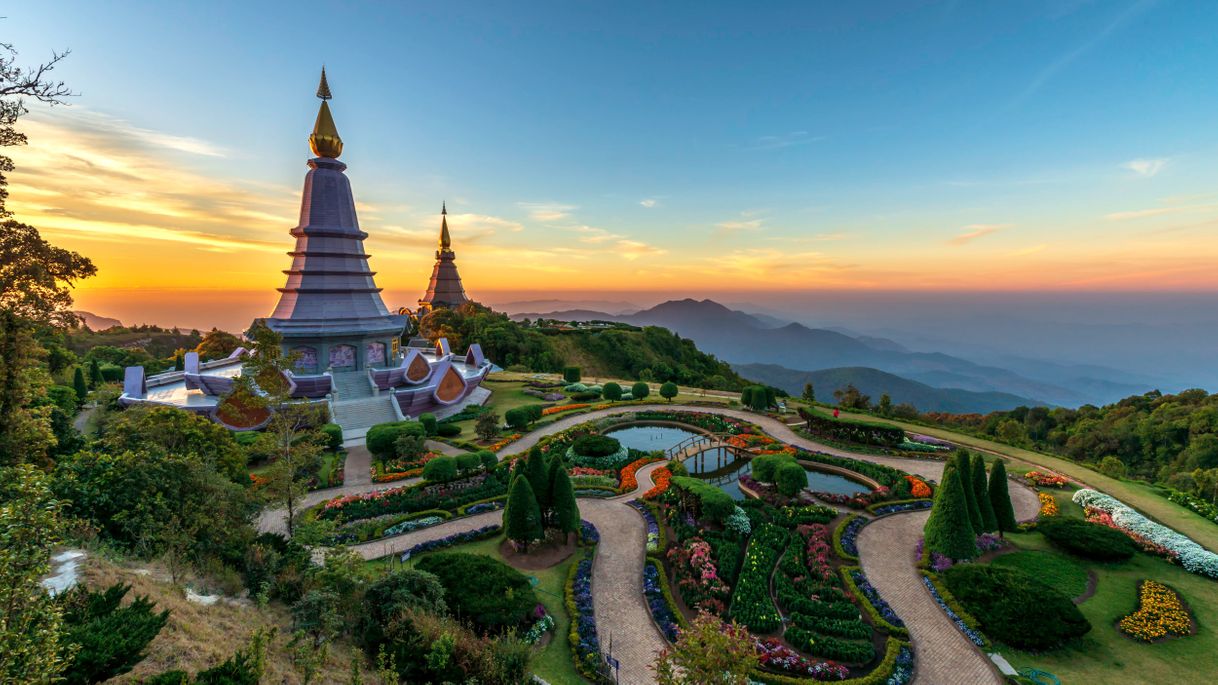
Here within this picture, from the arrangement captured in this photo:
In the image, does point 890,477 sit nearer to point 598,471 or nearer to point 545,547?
point 598,471

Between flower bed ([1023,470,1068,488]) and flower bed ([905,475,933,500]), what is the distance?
6.21 m

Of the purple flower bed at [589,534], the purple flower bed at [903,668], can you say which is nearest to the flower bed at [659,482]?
the purple flower bed at [589,534]

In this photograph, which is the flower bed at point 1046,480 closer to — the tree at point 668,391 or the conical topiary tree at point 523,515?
the tree at point 668,391

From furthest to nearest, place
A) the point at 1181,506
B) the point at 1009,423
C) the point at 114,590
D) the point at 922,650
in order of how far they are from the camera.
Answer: the point at 1009,423
the point at 1181,506
the point at 922,650
the point at 114,590

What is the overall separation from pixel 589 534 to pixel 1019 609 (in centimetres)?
1342

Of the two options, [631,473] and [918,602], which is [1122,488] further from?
[631,473]

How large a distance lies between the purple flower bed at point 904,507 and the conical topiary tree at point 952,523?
398 centimetres

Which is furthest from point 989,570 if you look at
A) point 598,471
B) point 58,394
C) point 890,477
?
point 58,394

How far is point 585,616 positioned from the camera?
43.8 ft

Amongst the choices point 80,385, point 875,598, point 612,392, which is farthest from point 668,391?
point 80,385

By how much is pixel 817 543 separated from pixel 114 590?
1949cm

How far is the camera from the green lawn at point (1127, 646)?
11594mm

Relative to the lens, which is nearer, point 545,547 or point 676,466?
point 545,547

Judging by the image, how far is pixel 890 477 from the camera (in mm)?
23312
